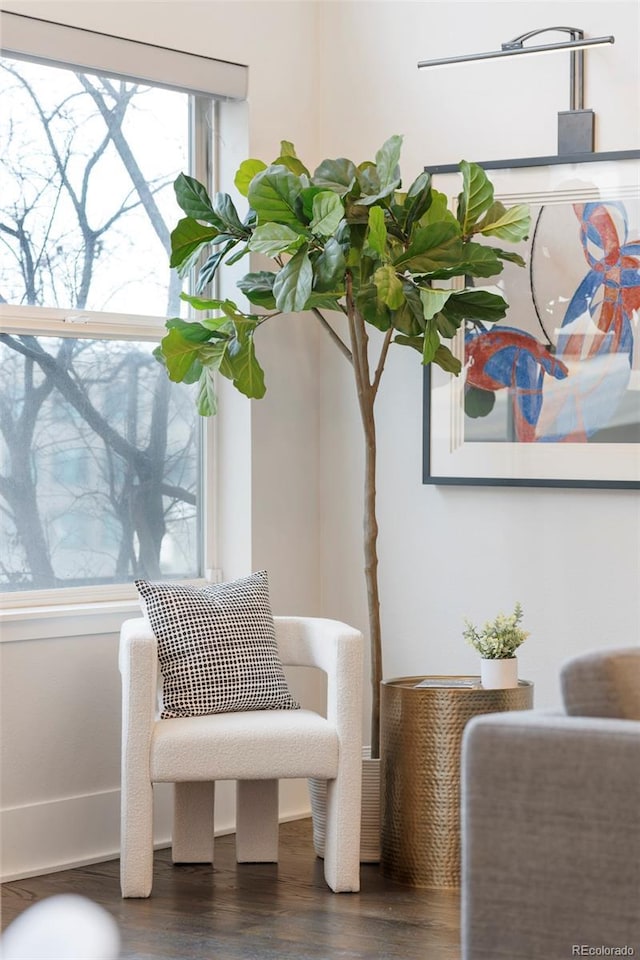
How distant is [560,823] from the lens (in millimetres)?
1903

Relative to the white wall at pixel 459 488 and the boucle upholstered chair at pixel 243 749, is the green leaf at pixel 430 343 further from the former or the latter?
the boucle upholstered chair at pixel 243 749

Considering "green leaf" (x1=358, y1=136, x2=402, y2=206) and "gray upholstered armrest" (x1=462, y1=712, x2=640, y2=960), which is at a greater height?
"green leaf" (x1=358, y1=136, x2=402, y2=206)

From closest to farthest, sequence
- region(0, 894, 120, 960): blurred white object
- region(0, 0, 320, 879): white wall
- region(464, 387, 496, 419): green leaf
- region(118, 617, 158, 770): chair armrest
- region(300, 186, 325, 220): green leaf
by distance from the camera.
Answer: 1. region(0, 894, 120, 960): blurred white object
2. region(118, 617, 158, 770): chair armrest
3. region(300, 186, 325, 220): green leaf
4. region(0, 0, 320, 879): white wall
5. region(464, 387, 496, 419): green leaf

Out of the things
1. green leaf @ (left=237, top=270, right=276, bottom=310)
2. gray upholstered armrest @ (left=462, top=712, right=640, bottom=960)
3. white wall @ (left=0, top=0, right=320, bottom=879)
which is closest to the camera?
gray upholstered armrest @ (left=462, top=712, right=640, bottom=960)

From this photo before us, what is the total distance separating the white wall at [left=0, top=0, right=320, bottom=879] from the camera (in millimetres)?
3602

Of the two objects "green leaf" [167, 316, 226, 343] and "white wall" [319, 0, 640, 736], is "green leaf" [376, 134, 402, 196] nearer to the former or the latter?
"white wall" [319, 0, 640, 736]

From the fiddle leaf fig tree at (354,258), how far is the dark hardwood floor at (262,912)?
1.58ft

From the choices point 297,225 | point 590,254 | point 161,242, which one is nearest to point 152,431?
point 161,242

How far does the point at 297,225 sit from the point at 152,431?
2.75ft

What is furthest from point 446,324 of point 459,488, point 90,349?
point 90,349

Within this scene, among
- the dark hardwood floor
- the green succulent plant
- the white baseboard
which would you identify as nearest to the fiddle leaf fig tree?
the green succulent plant

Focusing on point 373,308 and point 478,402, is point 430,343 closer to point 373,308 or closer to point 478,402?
point 373,308

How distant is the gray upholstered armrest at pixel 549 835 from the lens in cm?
186

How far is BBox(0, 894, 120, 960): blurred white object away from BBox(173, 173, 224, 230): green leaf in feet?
6.07
